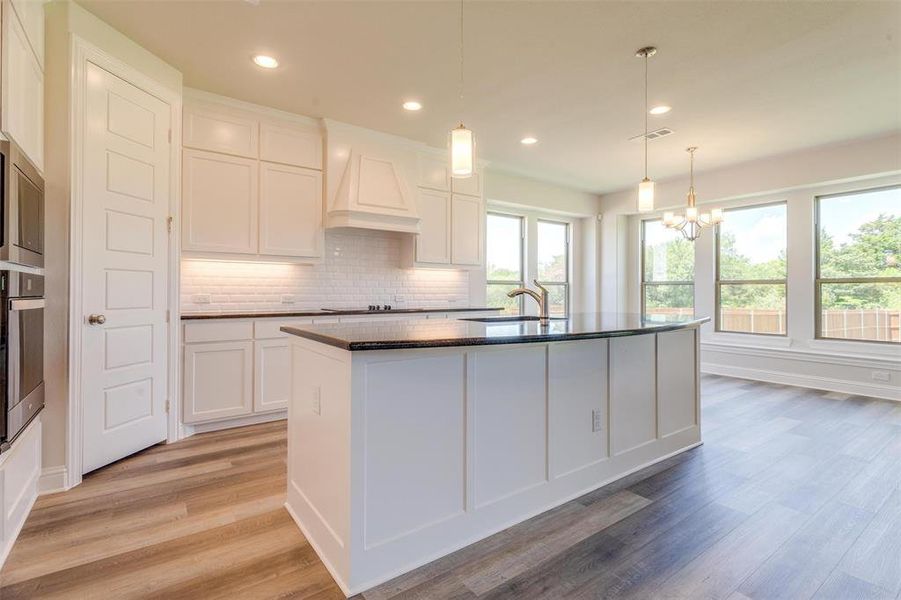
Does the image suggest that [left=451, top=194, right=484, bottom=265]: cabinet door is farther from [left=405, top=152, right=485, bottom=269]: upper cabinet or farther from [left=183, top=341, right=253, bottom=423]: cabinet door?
[left=183, top=341, right=253, bottom=423]: cabinet door

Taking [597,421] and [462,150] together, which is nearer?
[462,150]

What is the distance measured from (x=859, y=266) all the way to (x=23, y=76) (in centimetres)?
732

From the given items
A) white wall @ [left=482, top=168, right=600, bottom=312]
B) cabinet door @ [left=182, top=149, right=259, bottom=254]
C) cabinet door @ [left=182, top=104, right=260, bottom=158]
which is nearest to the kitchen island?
cabinet door @ [left=182, top=149, right=259, bottom=254]

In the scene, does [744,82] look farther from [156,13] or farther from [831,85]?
[156,13]

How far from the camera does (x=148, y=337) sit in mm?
3037

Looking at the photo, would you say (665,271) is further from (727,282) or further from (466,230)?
(466,230)

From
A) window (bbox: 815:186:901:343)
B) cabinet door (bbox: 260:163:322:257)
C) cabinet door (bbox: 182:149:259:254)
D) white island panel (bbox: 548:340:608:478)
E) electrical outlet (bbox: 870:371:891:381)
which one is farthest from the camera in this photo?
window (bbox: 815:186:901:343)

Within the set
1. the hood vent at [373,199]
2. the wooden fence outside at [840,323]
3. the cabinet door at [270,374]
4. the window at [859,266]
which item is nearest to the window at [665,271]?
the wooden fence outside at [840,323]

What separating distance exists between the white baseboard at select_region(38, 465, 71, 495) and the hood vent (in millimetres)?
2647

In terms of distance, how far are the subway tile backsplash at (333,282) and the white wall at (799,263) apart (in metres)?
3.52

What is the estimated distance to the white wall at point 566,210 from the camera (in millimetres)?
5969

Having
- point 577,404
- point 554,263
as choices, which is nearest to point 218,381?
point 577,404

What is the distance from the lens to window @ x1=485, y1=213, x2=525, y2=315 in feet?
20.9

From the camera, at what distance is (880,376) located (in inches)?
185
